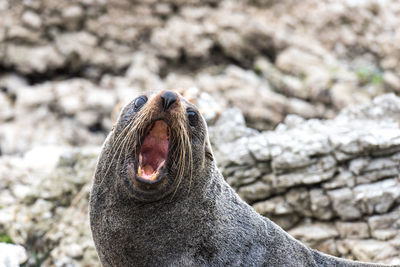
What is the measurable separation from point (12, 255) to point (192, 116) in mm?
3475

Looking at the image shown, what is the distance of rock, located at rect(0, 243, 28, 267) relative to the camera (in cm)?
626

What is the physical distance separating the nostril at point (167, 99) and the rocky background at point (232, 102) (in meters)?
3.51

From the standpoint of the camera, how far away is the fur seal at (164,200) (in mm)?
4344

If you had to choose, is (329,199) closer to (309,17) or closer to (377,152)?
(377,152)

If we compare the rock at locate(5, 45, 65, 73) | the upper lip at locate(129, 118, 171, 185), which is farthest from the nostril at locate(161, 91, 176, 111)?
the rock at locate(5, 45, 65, 73)

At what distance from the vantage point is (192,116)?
184 inches

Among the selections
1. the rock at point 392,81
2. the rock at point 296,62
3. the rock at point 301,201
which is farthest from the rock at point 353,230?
the rock at point 392,81

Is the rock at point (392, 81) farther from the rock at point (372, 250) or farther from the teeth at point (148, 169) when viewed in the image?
Answer: the teeth at point (148, 169)

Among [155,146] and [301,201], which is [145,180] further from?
[301,201]

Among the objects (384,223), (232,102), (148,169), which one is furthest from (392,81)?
(148,169)

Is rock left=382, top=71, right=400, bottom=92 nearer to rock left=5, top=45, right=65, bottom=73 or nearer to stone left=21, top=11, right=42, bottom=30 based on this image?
rock left=5, top=45, right=65, bottom=73

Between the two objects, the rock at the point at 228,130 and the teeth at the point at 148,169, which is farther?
the rock at the point at 228,130

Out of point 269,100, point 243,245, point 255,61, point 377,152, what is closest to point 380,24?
point 255,61

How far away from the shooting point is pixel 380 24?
15688 mm
